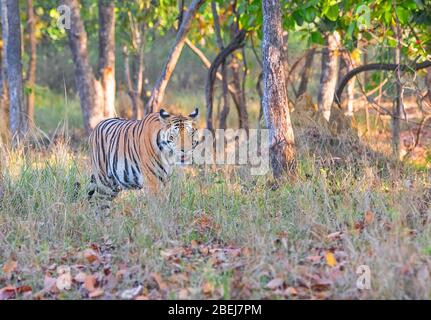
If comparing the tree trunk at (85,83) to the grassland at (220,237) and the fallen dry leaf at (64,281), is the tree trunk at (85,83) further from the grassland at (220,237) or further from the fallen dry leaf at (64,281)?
the fallen dry leaf at (64,281)

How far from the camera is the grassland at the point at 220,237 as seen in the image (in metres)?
5.00

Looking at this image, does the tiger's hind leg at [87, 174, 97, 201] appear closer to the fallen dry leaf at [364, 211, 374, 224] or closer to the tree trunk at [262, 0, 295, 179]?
the tree trunk at [262, 0, 295, 179]

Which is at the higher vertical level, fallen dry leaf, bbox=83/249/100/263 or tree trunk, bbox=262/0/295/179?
tree trunk, bbox=262/0/295/179

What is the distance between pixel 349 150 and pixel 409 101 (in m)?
9.39

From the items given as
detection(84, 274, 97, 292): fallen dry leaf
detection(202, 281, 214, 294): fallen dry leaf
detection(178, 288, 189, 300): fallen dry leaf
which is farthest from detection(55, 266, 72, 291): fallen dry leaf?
detection(202, 281, 214, 294): fallen dry leaf

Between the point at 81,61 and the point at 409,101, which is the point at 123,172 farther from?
the point at 409,101

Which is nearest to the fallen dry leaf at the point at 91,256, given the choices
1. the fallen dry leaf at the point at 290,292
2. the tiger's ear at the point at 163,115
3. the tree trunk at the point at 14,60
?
the fallen dry leaf at the point at 290,292

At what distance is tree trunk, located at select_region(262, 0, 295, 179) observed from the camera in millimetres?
7262

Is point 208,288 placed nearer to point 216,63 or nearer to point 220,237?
point 220,237

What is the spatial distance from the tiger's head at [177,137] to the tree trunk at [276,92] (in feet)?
2.69

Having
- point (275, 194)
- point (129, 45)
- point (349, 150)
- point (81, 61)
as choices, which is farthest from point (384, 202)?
point (129, 45)

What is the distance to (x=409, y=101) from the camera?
57.9 feet

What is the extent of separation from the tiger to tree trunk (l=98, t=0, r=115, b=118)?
372cm

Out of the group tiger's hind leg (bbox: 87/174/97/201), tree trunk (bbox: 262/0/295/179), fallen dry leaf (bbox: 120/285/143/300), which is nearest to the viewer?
fallen dry leaf (bbox: 120/285/143/300)
